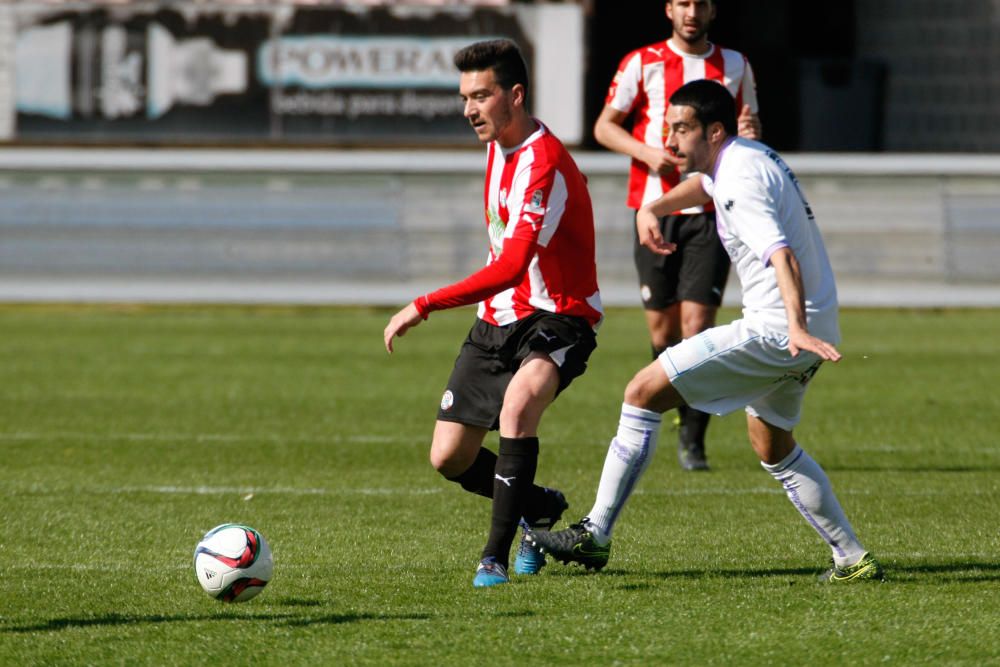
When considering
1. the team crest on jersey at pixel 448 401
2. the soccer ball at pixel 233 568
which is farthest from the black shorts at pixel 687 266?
the soccer ball at pixel 233 568

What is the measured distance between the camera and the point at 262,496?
7637mm

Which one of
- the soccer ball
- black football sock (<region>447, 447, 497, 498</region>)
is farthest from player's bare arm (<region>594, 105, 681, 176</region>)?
the soccer ball

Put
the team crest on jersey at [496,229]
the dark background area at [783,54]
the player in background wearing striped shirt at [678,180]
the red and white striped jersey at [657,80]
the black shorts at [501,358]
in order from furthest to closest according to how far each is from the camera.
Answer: the dark background area at [783,54] → the red and white striped jersey at [657,80] → the player in background wearing striped shirt at [678,180] → the team crest on jersey at [496,229] → the black shorts at [501,358]

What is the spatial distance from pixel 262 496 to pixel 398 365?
5.35 metres

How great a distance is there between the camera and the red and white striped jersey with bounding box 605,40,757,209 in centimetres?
848

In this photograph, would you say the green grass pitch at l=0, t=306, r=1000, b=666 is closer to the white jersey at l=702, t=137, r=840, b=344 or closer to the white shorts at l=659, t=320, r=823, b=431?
the white shorts at l=659, t=320, r=823, b=431

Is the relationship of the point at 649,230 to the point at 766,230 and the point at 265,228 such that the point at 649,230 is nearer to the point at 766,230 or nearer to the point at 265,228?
the point at 766,230

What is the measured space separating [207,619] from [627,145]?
12.4ft

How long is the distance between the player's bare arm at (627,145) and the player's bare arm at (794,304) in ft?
6.81

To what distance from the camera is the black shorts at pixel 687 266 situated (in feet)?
27.4

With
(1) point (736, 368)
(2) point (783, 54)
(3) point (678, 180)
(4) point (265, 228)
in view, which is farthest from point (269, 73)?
(1) point (736, 368)

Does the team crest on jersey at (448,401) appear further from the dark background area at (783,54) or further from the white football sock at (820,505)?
the dark background area at (783,54)

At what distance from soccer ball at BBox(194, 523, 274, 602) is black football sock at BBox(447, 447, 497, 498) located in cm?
97

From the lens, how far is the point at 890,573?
227 inches
